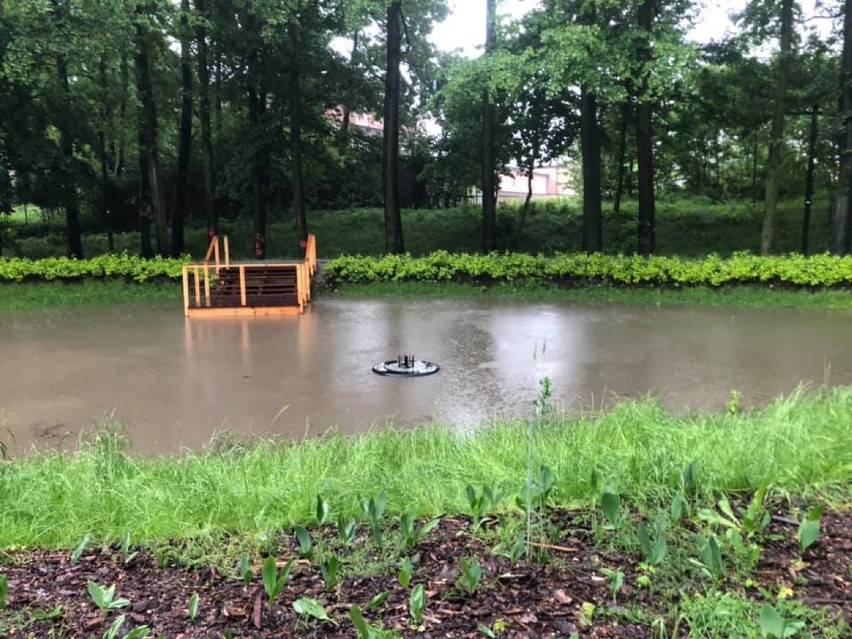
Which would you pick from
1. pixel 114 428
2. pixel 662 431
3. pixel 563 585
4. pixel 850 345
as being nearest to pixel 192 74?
pixel 114 428

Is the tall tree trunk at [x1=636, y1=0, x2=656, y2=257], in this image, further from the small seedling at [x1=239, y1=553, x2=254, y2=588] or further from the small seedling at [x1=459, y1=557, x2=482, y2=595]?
the small seedling at [x1=239, y1=553, x2=254, y2=588]

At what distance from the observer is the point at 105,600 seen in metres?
1.96

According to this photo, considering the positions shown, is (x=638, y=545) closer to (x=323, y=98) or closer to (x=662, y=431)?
(x=662, y=431)

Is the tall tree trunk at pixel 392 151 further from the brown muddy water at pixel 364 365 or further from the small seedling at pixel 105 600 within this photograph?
the small seedling at pixel 105 600

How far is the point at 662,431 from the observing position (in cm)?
381

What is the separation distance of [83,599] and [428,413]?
13.0 feet

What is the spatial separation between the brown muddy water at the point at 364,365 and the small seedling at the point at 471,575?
3301mm

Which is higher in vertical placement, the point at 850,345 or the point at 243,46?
the point at 243,46

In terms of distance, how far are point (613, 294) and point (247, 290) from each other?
270 inches

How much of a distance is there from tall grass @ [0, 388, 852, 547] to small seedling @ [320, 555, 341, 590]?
481 millimetres

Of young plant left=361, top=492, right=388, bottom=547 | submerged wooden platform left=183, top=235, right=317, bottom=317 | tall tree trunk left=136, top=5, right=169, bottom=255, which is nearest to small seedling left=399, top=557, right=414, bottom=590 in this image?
young plant left=361, top=492, right=388, bottom=547

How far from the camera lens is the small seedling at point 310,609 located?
1889 mm

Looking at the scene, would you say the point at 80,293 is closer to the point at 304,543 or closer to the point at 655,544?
the point at 304,543

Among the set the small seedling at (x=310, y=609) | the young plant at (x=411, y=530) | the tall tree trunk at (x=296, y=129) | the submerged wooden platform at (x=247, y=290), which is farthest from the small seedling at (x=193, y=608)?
the tall tree trunk at (x=296, y=129)
